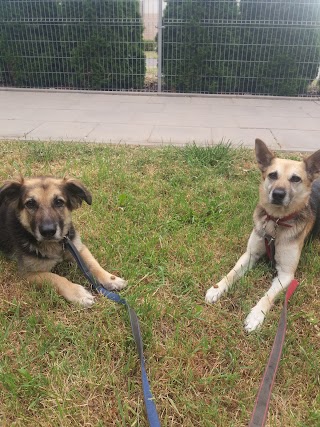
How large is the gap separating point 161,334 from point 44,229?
1174mm

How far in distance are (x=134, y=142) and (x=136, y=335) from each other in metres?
4.53

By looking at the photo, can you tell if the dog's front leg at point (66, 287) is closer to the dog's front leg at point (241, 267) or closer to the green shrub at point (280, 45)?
the dog's front leg at point (241, 267)

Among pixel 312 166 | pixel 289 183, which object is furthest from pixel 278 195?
pixel 312 166

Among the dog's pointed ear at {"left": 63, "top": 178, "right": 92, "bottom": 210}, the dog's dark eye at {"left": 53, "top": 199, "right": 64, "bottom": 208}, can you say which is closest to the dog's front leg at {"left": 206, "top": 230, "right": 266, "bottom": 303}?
the dog's pointed ear at {"left": 63, "top": 178, "right": 92, "bottom": 210}

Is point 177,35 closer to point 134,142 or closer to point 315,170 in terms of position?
point 134,142

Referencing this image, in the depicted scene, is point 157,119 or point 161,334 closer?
point 161,334

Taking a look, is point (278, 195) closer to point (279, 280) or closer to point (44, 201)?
point (279, 280)

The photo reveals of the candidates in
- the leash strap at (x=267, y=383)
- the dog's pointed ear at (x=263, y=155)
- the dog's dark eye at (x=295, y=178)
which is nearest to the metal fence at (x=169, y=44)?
the dog's pointed ear at (x=263, y=155)

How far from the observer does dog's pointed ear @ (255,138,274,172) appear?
340 cm

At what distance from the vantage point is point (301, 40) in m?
10.3

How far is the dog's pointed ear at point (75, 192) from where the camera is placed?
303 centimetres

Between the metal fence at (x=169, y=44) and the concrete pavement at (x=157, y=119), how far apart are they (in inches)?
27.4

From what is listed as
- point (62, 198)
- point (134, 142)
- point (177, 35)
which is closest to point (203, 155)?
point (134, 142)

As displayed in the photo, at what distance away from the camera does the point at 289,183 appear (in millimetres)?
3178
